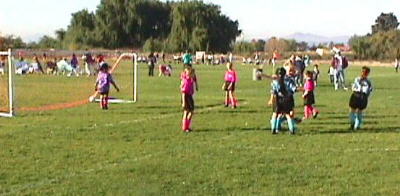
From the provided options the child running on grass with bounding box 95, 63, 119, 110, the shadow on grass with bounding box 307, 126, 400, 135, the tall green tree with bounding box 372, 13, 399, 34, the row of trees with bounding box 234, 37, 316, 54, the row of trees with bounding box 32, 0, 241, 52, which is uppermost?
the tall green tree with bounding box 372, 13, 399, 34

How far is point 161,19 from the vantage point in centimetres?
13338

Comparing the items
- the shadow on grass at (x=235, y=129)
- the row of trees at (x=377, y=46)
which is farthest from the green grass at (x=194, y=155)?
the row of trees at (x=377, y=46)

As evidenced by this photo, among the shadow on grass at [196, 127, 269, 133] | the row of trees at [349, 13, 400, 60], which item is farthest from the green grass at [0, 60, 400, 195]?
the row of trees at [349, 13, 400, 60]

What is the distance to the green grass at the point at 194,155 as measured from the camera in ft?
32.8

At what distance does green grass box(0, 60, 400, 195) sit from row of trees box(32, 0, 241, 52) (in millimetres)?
101938

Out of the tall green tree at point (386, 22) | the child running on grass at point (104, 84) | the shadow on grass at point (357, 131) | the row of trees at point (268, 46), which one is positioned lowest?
the shadow on grass at point (357, 131)

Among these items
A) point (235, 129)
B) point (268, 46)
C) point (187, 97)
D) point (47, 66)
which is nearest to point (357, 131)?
point (235, 129)

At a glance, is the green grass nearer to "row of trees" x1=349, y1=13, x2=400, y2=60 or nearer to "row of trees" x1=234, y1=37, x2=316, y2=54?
"row of trees" x1=349, y1=13, x2=400, y2=60

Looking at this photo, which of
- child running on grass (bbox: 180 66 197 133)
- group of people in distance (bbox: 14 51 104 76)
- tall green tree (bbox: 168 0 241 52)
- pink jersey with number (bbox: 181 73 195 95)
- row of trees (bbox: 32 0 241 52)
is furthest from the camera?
row of trees (bbox: 32 0 241 52)

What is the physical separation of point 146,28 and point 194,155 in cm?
11928

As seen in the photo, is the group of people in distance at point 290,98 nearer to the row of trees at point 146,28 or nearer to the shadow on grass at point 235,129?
the shadow on grass at point 235,129

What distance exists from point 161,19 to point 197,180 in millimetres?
124218

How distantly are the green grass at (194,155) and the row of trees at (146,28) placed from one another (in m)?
102

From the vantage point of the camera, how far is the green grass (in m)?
9.99
